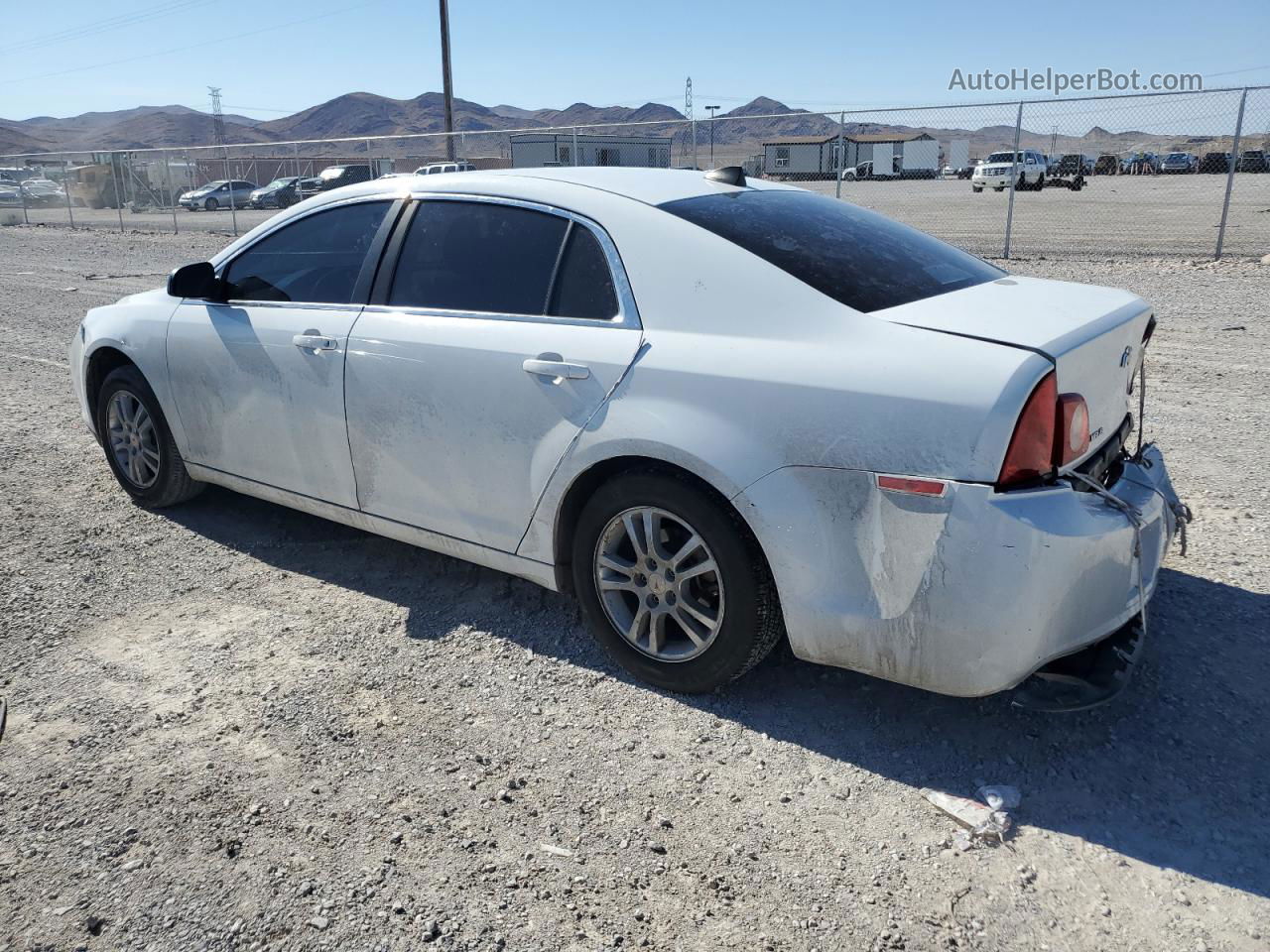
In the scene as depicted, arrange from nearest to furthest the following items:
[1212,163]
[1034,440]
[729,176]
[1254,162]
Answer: [1034,440]
[729,176]
[1254,162]
[1212,163]

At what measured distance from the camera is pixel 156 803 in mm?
2832

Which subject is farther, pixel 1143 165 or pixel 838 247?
pixel 1143 165

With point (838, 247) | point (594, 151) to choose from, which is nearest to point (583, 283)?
point (838, 247)

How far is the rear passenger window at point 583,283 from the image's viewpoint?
333cm

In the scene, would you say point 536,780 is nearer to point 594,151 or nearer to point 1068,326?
point 1068,326

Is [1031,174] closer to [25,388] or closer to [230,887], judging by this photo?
[25,388]

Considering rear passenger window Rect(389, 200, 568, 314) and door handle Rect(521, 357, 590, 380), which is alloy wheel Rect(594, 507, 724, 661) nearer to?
door handle Rect(521, 357, 590, 380)

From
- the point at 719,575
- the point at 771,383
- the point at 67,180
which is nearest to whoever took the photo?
the point at 771,383

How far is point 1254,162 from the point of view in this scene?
19.4 meters

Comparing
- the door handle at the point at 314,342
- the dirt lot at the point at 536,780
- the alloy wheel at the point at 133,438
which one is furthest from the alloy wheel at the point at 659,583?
the alloy wheel at the point at 133,438

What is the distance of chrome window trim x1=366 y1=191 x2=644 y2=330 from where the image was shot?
3.26 m

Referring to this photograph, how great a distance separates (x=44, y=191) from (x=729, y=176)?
119ft

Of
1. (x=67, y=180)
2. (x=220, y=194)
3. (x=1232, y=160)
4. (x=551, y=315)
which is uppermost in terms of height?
(x=1232, y=160)

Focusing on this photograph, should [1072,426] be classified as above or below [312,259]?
below
